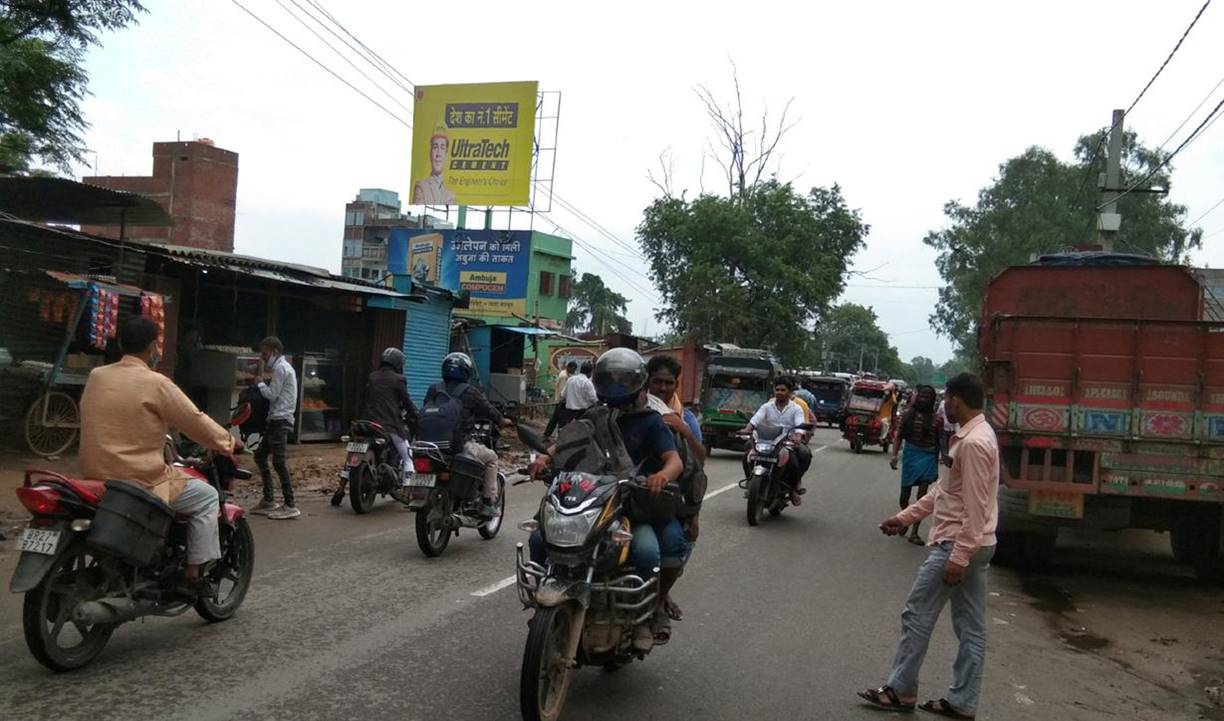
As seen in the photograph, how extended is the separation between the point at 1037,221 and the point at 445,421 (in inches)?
1798

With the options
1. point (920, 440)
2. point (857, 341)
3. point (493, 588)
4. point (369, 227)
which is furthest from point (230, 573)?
point (857, 341)

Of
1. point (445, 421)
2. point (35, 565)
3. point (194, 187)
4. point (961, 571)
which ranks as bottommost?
point (35, 565)

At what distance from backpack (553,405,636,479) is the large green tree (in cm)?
3457

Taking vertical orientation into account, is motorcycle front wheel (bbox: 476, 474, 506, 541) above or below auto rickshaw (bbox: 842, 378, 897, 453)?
below

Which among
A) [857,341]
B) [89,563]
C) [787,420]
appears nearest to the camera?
[89,563]

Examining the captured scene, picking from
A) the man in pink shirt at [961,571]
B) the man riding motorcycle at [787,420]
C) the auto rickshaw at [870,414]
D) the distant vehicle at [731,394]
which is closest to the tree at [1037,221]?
the auto rickshaw at [870,414]

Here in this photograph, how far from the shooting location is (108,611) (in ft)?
15.1

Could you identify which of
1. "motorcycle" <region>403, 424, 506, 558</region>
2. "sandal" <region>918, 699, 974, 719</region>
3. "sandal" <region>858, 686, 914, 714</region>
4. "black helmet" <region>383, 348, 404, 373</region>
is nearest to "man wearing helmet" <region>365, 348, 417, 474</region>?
"black helmet" <region>383, 348, 404, 373</region>

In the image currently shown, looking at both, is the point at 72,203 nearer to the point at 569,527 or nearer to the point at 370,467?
the point at 370,467

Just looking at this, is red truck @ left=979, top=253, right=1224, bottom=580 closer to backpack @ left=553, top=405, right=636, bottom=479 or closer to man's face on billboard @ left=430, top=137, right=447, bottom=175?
backpack @ left=553, top=405, right=636, bottom=479

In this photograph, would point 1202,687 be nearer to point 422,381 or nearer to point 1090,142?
point 422,381

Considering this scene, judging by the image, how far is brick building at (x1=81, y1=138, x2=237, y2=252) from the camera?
1875 inches

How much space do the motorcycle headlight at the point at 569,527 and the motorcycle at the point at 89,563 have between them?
2.12 meters

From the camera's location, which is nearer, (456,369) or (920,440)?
(456,369)
